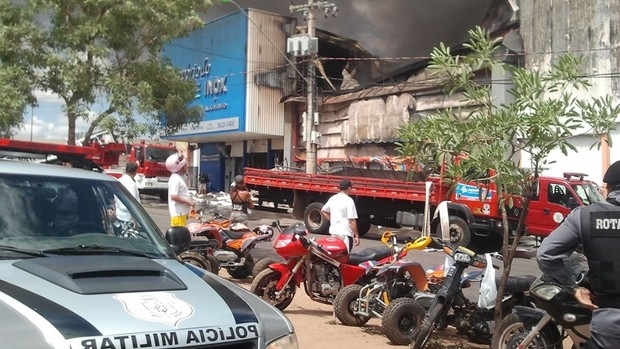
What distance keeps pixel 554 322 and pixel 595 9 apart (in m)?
17.5

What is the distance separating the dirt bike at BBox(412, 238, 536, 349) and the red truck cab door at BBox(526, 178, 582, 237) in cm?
935

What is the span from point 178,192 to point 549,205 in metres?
9.59

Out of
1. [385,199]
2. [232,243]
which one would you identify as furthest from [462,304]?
[385,199]

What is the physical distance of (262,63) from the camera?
32062mm

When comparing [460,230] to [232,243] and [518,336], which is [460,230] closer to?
[232,243]

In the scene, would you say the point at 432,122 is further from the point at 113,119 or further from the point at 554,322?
the point at 113,119

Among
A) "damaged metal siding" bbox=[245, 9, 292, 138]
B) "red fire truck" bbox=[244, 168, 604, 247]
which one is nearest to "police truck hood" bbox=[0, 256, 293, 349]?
"red fire truck" bbox=[244, 168, 604, 247]

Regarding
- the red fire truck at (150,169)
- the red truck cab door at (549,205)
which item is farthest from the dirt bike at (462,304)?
→ the red fire truck at (150,169)

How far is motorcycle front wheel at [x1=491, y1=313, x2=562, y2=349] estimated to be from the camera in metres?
4.82

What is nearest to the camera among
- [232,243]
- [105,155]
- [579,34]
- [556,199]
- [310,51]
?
[232,243]

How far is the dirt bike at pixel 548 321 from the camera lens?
4371 mm

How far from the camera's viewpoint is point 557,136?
17.8 ft

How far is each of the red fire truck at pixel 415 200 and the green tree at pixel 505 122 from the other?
7407 millimetres

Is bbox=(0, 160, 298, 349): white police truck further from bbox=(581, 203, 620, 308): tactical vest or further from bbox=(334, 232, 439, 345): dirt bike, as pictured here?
bbox=(334, 232, 439, 345): dirt bike
